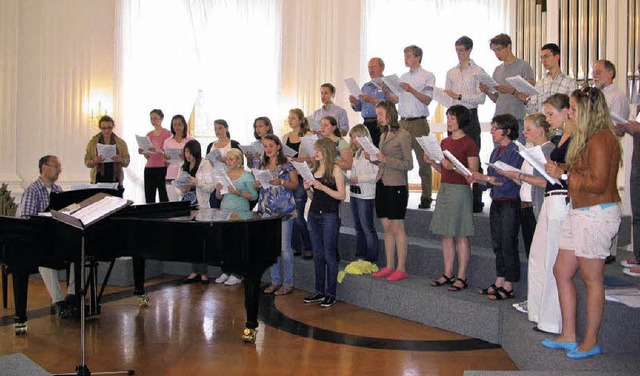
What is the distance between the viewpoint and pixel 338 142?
759cm

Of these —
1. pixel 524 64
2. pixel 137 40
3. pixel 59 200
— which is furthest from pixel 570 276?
pixel 137 40

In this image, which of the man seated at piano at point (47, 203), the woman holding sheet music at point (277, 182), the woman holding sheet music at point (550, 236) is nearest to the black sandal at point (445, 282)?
the woman holding sheet music at point (550, 236)

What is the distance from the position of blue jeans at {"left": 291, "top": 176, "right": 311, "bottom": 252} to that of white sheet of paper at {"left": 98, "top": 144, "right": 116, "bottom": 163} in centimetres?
235

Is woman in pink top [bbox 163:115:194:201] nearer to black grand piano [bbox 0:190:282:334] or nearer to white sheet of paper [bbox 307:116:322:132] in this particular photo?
white sheet of paper [bbox 307:116:322:132]

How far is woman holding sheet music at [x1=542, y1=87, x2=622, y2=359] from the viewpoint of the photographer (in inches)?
170

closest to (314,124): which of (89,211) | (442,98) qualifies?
(442,98)

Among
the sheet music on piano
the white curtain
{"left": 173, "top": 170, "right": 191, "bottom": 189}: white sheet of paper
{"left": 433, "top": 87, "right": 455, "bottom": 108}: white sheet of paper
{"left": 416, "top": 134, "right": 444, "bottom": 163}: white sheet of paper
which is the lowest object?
the sheet music on piano

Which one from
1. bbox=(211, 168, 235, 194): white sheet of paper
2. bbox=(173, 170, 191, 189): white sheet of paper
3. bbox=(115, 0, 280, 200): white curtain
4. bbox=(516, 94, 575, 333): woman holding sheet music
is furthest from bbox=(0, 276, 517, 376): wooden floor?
bbox=(115, 0, 280, 200): white curtain

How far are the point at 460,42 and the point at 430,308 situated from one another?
2.58m

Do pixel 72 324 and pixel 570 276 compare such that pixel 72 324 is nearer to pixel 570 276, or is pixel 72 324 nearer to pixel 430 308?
pixel 430 308

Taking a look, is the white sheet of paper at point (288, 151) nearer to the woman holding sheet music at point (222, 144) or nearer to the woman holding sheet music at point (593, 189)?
the woman holding sheet music at point (222, 144)

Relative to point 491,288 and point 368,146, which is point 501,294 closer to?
point 491,288

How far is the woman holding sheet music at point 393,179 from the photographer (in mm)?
6887

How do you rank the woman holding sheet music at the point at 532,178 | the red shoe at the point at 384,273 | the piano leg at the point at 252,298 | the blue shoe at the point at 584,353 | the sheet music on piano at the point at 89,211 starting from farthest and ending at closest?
the red shoe at the point at 384,273
the piano leg at the point at 252,298
the woman holding sheet music at the point at 532,178
the sheet music on piano at the point at 89,211
the blue shoe at the point at 584,353
